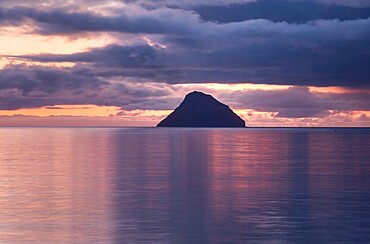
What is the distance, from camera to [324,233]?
88.9 ft

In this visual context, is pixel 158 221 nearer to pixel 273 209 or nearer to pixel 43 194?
pixel 273 209

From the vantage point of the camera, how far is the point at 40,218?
99.5 feet

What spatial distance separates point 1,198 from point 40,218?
8.91 metres

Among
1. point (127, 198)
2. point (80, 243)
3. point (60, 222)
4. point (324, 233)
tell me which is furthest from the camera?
point (127, 198)

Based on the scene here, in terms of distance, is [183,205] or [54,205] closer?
[54,205]

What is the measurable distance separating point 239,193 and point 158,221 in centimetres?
1221

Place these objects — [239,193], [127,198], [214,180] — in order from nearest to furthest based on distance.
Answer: [127,198], [239,193], [214,180]

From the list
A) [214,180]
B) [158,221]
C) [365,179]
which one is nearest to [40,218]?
[158,221]

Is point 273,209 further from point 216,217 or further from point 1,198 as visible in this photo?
point 1,198

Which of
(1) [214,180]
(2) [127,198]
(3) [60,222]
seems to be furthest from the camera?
(1) [214,180]

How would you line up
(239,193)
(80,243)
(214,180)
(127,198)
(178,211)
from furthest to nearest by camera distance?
(214,180), (239,193), (127,198), (178,211), (80,243)

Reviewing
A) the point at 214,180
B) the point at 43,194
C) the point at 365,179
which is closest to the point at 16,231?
the point at 43,194

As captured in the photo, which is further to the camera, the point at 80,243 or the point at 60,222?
the point at 60,222

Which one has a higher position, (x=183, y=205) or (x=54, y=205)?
(x=54, y=205)
